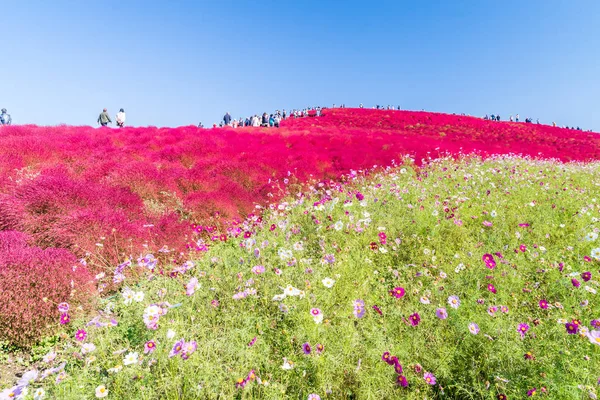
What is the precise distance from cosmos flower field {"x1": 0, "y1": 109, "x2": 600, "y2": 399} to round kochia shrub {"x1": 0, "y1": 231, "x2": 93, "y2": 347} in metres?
0.01

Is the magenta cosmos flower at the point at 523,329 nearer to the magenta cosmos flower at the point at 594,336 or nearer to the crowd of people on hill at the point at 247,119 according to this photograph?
the magenta cosmos flower at the point at 594,336

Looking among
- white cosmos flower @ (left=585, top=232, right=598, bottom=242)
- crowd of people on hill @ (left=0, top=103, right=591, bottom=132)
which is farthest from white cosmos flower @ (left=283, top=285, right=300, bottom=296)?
crowd of people on hill @ (left=0, top=103, right=591, bottom=132)

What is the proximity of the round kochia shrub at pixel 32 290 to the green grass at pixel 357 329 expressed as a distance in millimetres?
307

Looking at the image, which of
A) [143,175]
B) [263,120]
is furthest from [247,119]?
[143,175]

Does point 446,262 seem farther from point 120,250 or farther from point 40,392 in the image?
point 120,250

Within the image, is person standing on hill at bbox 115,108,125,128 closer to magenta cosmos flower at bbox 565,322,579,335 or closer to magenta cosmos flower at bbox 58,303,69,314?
magenta cosmos flower at bbox 58,303,69,314

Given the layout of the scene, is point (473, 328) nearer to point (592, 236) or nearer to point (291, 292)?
point (291, 292)

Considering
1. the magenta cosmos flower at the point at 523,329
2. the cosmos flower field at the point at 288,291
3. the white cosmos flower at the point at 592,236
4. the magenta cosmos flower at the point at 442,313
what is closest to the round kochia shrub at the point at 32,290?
the cosmos flower field at the point at 288,291

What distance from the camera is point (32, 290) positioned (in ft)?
9.05

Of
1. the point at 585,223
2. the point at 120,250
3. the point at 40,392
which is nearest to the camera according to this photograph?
the point at 40,392

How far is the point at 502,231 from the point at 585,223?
1.32 m

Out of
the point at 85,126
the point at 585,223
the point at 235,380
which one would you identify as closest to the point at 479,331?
the point at 235,380

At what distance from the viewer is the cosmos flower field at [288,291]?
1.84m

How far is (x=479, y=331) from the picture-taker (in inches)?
85.9
